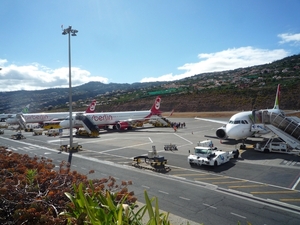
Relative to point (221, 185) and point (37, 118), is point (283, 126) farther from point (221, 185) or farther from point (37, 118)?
point (37, 118)

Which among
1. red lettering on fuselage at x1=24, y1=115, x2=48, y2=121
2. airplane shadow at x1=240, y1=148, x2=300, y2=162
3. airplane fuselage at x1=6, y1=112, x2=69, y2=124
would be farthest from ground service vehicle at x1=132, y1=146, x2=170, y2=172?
red lettering on fuselage at x1=24, y1=115, x2=48, y2=121

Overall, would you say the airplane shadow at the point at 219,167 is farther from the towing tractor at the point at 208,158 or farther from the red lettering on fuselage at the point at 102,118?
the red lettering on fuselage at the point at 102,118

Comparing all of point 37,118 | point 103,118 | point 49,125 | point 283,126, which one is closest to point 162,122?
point 103,118

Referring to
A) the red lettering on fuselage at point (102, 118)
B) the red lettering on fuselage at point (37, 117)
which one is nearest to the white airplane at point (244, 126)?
the red lettering on fuselage at point (102, 118)

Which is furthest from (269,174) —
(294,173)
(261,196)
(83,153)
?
(83,153)

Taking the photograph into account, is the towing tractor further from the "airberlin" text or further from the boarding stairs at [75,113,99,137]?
the "airberlin" text

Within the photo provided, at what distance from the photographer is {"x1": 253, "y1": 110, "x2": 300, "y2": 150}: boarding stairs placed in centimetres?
2531

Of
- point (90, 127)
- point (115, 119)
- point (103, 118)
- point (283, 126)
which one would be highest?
point (283, 126)

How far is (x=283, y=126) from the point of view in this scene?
26562 millimetres

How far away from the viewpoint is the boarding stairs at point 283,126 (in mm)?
25312

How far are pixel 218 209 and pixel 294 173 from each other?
1041cm

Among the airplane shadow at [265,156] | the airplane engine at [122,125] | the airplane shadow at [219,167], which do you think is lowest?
the airplane shadow at [219,167]

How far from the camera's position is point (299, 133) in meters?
25.3

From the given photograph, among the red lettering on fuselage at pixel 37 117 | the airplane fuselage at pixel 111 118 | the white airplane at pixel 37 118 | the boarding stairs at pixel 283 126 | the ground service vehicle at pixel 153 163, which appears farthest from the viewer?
the white airplane at pixel 37 118
